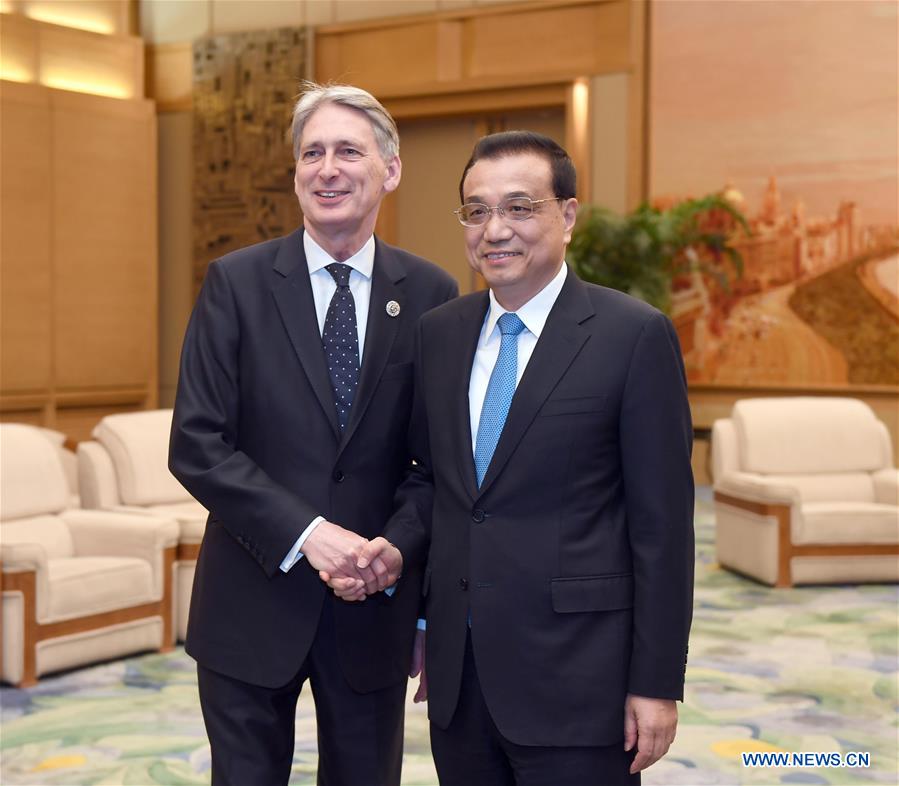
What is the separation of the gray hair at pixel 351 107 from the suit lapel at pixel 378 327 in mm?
229

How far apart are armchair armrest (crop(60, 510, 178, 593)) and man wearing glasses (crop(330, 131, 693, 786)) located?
13.9ft

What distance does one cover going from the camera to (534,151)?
219cm

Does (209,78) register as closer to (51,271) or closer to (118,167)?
(118,167)

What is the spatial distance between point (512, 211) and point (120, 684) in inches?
165

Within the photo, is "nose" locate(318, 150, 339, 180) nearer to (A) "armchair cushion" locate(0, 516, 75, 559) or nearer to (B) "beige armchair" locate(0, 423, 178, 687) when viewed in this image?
(B) "beige armchair" locate(0, 423, 178, 687)

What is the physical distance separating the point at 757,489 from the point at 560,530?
19.1ft

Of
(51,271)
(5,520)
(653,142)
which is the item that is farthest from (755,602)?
(51,271)

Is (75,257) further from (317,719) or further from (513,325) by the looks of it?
(513,325)

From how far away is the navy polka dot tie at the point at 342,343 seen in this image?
8.24 ft

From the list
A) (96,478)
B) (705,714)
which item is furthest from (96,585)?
(705,714)

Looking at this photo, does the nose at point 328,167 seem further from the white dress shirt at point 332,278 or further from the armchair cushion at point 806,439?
the armchair cushion at point 806,439

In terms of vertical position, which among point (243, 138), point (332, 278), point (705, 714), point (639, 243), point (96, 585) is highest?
point (243, 138)

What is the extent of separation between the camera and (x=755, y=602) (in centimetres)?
729

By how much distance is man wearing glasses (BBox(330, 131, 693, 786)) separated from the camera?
2.14m
